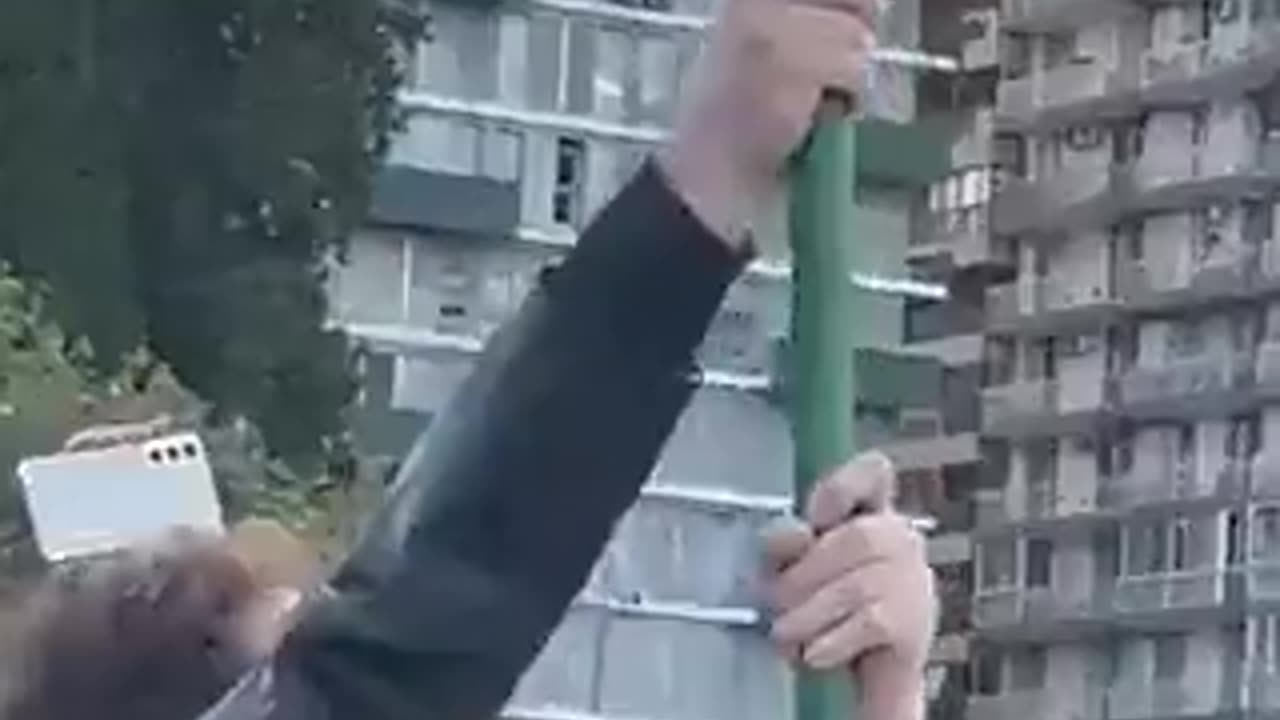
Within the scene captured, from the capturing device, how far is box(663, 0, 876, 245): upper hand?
977 mm

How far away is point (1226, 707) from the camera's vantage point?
44.7 ft

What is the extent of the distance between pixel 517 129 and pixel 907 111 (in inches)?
98.6

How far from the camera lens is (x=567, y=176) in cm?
1048

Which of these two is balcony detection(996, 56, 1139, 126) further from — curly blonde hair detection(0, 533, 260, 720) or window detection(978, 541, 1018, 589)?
curly blonde hair detection(0, 533, 260, 720)

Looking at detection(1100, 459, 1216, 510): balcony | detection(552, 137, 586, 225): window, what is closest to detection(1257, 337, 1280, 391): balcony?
detection(1100, 459, 1216, 510): balcony

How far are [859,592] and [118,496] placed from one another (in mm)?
205

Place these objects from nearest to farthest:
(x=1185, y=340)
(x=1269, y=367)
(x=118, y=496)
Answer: (x=118, y=496) < (x=1269, y=367) < (x=1185, y=340)

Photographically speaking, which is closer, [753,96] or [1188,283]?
[753,96]

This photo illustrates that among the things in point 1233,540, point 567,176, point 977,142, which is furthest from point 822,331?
point 977,142

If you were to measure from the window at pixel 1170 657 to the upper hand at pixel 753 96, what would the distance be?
44.2 ft

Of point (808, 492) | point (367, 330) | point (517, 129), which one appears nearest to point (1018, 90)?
point (517, 129)

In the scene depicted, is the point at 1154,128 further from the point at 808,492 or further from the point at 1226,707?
the point at 808,492

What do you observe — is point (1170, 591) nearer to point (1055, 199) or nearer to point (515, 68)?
point (1055, 199)

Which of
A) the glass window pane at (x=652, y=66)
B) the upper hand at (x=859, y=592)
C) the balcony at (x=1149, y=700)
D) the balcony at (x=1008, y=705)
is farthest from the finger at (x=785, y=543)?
the balcony at (x=1008, y=705)
